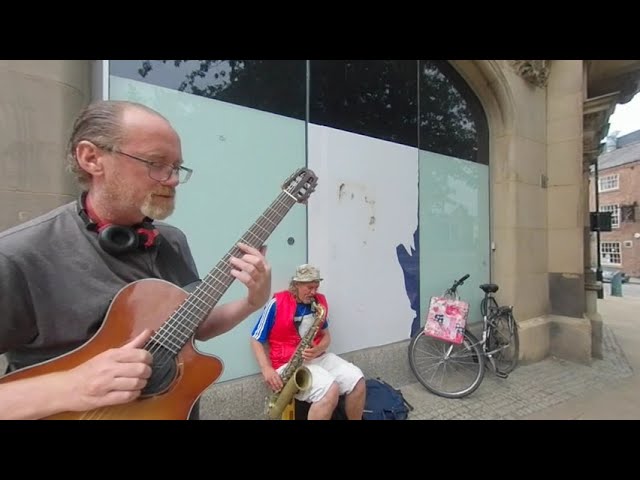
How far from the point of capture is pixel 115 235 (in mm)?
1226

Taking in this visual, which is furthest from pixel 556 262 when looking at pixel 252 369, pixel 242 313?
pixel 242 313

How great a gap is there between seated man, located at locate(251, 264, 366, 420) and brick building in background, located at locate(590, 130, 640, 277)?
2876 centimetres

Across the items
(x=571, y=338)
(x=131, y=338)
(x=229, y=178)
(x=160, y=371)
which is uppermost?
(x=229, y=178)

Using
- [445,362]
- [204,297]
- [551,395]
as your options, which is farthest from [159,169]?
[551,395]

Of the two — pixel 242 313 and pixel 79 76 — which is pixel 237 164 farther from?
pixel 242 313

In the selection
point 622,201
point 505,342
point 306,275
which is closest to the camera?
point 306,275

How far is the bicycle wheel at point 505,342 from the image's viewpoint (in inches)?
180

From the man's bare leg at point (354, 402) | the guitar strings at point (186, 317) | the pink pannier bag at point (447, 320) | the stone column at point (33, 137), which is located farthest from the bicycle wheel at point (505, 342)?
the stone column at point (33, 137)

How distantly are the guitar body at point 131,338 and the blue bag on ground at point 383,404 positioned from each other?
2.27m

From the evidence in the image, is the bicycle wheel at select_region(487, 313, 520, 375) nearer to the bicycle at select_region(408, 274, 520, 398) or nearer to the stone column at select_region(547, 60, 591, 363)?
the bicycle at select_region(408, 274, 520, 398)

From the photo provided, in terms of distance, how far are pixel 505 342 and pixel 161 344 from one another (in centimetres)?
491

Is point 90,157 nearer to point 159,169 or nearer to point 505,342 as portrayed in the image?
point 159,169

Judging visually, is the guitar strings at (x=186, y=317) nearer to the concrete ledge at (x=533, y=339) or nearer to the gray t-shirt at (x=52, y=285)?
the gray t-shirt at (x=52, y=285)

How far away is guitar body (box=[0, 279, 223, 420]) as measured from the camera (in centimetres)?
→ 106
